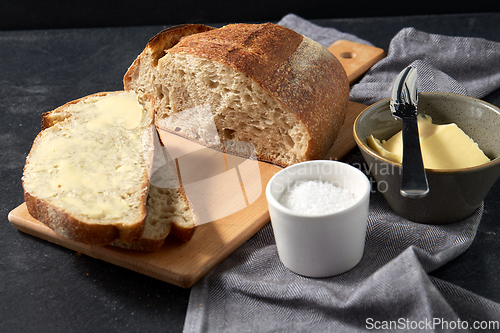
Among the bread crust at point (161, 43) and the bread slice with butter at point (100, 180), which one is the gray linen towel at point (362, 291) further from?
the bread crust at point (161, 43)

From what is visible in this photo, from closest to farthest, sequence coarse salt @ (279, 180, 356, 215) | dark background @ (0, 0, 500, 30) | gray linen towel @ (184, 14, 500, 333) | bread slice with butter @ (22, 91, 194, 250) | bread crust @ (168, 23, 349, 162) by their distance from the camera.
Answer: gray linen towel @ (184, 14, 500, 333) → coarse salt @ (279, 180, 356, 215) → bread slice with butter @ (22, 91, 194, 250) → bread crust @ (168, 23, 349, 162) → dark background @ (0, 0, 500, 30)

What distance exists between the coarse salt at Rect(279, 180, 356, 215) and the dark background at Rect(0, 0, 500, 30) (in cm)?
286

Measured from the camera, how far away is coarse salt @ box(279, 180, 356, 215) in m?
1.79

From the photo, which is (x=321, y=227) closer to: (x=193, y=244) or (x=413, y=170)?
(x=413, y=170)

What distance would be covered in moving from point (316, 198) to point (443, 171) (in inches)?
19.8

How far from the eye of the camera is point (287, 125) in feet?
7.98

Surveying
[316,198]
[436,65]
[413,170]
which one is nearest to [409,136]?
[413,170]

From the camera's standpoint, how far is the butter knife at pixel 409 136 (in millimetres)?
1827

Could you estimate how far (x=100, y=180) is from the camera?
2062 mm

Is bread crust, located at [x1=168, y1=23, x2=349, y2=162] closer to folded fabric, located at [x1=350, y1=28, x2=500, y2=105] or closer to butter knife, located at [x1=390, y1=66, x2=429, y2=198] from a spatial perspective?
butter knife, located at [x1=390, y1=66, x2=429, y2=198]

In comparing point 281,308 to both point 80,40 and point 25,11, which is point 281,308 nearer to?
point 80,40

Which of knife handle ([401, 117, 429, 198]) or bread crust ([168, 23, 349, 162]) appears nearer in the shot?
knife handle ([401, 117, 429, 198])

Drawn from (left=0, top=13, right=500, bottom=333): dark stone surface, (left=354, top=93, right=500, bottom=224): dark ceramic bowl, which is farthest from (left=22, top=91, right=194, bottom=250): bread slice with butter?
(left=354, top=93, right=500, bottom=224): dark ceramic bowl

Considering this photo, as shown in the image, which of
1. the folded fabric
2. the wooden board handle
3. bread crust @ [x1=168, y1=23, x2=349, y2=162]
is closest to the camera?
bread crust @ [x1=168, y1=23, x2=349, y2=162]
